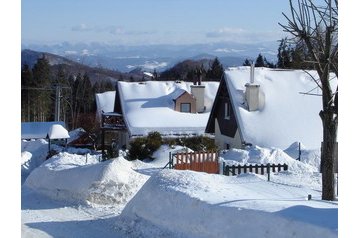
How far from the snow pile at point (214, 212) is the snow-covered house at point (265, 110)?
1072cm

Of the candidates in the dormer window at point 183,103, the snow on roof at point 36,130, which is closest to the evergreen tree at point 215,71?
the snow on roof at point 36,130

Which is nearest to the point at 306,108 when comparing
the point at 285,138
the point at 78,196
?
the point at 285,138

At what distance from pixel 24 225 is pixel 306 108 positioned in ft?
50.8

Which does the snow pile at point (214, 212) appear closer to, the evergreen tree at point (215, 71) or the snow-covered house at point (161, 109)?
the snow-covered house at point (161, 109)

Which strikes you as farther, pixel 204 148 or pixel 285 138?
pixel 285 138

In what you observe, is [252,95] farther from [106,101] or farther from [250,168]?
[106,101]

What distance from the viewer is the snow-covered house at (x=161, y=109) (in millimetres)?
24828

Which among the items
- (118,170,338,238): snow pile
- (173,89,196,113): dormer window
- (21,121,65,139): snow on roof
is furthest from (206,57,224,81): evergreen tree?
(118,170,338,238): snow pile

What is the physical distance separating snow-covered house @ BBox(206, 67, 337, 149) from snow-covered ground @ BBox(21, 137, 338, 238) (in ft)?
23.8

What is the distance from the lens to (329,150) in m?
8.20

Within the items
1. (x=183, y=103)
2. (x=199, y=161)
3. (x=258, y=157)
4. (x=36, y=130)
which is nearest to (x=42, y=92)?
(x=36, y=130)

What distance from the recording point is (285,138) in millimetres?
19641

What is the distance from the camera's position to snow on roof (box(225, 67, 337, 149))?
64.3 ft
